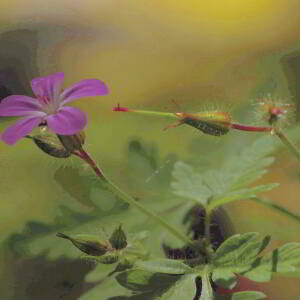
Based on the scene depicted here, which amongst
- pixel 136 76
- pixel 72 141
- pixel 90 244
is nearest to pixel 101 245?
pixel 90 244

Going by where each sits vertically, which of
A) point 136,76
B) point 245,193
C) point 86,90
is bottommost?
point 245,193

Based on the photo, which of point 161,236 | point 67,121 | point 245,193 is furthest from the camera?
point 161,236

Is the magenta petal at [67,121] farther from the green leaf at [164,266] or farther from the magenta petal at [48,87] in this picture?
the green leaf at [164,266]

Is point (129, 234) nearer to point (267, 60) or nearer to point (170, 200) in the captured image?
point (170, 200)

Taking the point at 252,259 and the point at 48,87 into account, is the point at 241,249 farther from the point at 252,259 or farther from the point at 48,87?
the point at 48,87

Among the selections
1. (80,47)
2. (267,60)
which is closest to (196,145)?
(267,60)

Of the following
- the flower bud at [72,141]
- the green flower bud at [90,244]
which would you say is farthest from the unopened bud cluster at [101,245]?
the flower bud at [72,141]

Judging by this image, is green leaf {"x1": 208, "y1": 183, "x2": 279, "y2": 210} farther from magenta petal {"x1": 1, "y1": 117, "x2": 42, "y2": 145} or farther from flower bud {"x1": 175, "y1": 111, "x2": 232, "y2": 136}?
magenta petal {"x1": 1, "y1": 117, "x2": 42, "y2": 145}

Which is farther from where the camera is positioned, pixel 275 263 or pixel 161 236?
pixel 161 236
